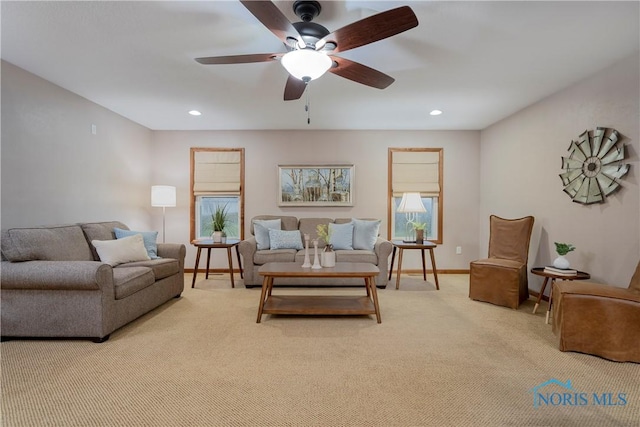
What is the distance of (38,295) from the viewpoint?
2.57 m

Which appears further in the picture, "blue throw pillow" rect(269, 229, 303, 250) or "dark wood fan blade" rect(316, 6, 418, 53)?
"blue throw pillow" rect(269, 229, 303, 250)

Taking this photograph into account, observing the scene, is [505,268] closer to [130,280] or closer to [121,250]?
[130,280]

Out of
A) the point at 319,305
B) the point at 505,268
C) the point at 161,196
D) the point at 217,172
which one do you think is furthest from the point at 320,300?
the point at 217,172

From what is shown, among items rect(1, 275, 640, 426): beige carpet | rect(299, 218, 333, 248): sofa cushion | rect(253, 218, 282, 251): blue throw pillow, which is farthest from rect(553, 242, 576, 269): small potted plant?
rect(253, 218, 282, 251): blue throw pillow

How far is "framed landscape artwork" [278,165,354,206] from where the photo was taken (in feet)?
17.4

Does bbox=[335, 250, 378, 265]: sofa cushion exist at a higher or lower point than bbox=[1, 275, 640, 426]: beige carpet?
higher

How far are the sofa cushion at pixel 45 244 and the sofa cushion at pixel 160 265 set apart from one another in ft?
1.39

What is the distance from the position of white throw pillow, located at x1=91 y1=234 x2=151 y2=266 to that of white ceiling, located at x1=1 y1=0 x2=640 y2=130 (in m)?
1.64

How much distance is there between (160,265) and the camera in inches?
135

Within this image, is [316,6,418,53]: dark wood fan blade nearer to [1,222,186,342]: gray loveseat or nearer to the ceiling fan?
the ceiling fan

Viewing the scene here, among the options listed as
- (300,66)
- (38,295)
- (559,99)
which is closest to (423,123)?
(559,99)

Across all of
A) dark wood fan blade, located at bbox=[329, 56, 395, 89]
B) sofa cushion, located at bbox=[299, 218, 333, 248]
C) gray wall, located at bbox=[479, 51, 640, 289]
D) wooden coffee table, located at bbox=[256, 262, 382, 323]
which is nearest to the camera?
dark wood fan blade, located at bbox=[329, 56, 395, 89]

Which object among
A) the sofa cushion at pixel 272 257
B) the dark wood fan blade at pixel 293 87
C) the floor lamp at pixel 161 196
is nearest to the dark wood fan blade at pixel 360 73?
the dark wood fan blade at pixel 293 87

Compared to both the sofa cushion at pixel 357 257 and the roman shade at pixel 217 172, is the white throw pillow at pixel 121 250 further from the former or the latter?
the sofa cushion at pixel 357 257
